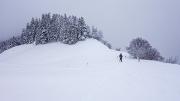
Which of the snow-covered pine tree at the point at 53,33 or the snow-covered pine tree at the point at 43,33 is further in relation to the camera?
the snow-covered pine tree at the point at 53,33

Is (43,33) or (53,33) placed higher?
(53,33)

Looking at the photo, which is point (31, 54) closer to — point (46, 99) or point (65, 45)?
point (65, 45)

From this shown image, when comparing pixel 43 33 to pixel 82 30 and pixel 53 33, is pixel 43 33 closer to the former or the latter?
pixel 53 33

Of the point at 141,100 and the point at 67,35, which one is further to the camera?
the point at 67,35

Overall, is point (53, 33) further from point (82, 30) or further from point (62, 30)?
point (82, 30)

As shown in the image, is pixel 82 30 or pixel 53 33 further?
pixel 53 33

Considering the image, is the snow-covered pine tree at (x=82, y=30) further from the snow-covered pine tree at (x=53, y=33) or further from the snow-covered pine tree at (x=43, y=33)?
the snow-covered pine tree at (x=43, y=33)

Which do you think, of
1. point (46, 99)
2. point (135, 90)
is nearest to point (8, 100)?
point (46, 99)

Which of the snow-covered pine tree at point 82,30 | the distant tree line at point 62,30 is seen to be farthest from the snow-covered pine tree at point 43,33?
the snow-covered pine tree at point 82,30

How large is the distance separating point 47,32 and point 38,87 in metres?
67.1

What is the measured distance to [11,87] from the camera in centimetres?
1524

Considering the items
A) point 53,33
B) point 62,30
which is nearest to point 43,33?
point 53,33

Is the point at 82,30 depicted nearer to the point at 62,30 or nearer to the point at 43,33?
the point at 62,30

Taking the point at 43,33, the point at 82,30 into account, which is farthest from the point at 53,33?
the point at 82,30
